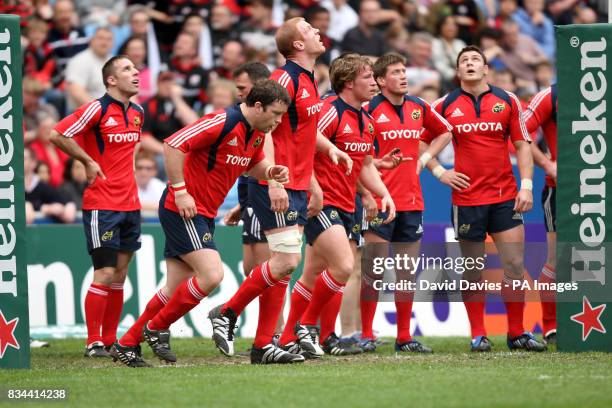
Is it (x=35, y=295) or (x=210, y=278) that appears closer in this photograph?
(x=210, y=278)

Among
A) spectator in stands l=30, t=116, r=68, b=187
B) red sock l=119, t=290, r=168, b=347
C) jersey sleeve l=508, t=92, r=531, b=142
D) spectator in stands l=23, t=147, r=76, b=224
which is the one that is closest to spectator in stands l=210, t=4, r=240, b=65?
spectator in stands l=30, t=116, r=68, b=187

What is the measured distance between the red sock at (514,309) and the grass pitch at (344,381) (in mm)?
566

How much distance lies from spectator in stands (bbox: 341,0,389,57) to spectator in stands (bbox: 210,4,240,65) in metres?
1.79

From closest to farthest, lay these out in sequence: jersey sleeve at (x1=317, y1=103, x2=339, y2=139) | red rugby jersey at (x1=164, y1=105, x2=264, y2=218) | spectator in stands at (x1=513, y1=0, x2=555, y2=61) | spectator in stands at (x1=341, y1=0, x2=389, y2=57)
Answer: red rugby jersey at (x1=164, y1=105, x2=264, y2=218) < jersey sleeve at (x1=317, y1=103, x2=339, y2=139) < spectator in stands at (x1=341, y1=0, x2=389, y2=57) < spectator in stands at (x1=513, y1=0, x2=555, y2=61)

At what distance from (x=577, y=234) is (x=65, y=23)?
943 cm

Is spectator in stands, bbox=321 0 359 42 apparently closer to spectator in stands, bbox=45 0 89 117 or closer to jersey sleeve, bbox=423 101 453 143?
spectator in stands, bbox=45 0 89 117

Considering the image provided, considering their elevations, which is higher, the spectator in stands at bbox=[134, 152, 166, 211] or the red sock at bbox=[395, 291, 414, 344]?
the spectator in stands at bbox=[134, 152, 166, 211]

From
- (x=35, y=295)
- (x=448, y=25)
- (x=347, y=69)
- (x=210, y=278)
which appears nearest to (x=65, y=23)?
(x=35, y=295)

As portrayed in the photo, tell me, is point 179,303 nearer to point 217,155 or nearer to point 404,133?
point 217,155

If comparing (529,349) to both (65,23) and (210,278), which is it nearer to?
(210,278)

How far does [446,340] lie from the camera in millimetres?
12867

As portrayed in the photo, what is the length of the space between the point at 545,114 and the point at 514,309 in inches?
80.5

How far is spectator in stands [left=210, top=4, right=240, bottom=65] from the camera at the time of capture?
699 inches

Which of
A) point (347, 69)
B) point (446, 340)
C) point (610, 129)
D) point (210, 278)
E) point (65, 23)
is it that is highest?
point (65, 23)
